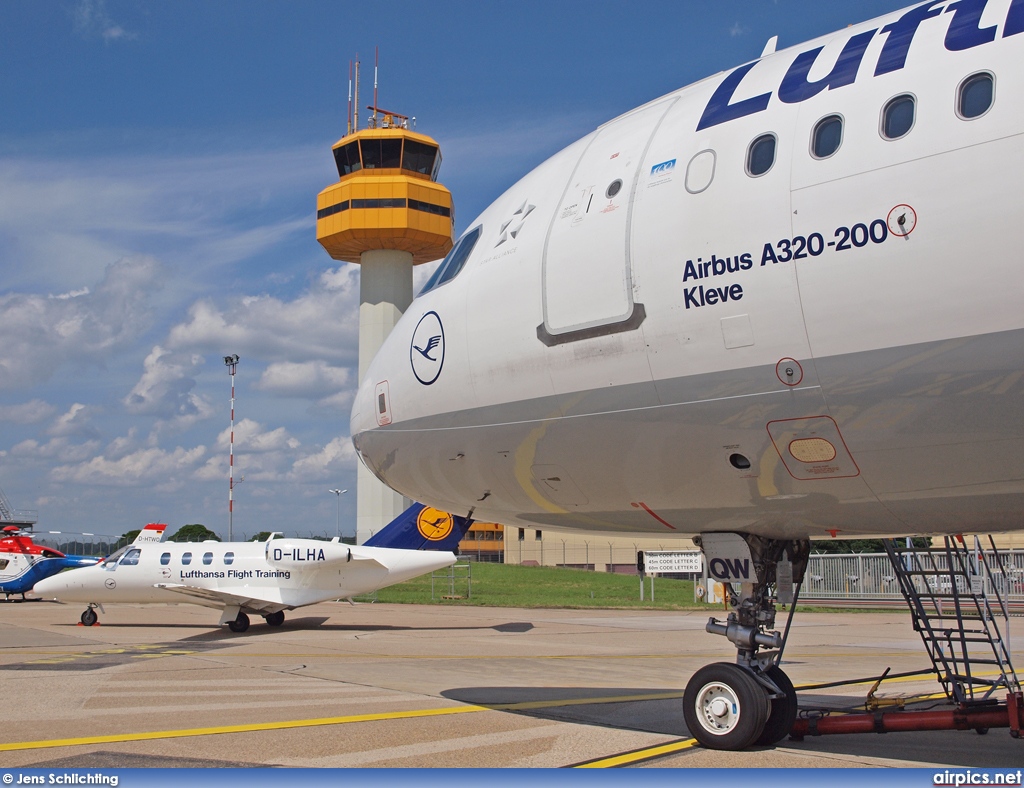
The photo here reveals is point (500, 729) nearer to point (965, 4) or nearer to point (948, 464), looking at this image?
point (948, 464)

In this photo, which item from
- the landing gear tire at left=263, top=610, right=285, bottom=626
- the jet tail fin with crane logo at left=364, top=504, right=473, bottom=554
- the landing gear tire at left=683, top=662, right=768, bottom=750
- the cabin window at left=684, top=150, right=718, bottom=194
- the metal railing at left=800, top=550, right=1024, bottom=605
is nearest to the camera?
the cabin window at left=684, top=150, right=718, bottom=194

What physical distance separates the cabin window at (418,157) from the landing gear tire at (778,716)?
190ft

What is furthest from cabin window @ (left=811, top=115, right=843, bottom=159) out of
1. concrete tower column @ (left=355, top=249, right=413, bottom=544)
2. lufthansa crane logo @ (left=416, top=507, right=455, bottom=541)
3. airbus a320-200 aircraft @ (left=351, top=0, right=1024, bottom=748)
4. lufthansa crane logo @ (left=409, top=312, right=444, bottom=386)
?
concrete tower column @ (left=355, top=249, right=413, bottom=544)

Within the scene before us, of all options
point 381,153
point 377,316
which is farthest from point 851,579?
point 381,153

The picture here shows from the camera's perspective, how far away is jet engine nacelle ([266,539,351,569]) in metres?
24.9

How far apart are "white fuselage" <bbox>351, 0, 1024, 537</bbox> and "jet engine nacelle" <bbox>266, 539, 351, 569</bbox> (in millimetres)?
16432

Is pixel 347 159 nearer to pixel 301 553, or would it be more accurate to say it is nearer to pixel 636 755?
pixel 301 553

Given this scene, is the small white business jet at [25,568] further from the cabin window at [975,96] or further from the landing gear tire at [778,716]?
the cabin window at [975,96]

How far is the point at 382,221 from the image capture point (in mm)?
61438

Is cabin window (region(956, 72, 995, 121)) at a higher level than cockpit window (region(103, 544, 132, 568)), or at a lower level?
higher

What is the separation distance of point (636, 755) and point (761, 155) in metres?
5.13

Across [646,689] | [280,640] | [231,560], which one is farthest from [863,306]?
[231,560]

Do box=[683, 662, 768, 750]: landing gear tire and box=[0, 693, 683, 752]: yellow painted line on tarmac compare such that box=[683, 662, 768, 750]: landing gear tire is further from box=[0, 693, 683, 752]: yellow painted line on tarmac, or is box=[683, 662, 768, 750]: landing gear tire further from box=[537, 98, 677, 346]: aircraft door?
box=[0, 693, 683, 752]: yellow painted line on tarmac

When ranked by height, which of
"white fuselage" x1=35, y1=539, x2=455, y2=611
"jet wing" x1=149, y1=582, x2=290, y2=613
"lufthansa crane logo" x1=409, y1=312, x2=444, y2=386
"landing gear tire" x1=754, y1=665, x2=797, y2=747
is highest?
"lufthansa crane logo" x1=409, y1=312, x2=444, y2=386
